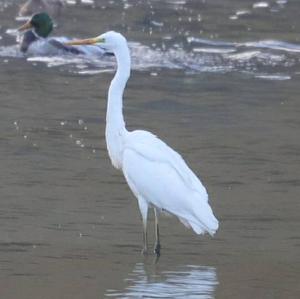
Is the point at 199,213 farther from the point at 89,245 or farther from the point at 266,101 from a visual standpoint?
the point at 266,101

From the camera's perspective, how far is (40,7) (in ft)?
85.5

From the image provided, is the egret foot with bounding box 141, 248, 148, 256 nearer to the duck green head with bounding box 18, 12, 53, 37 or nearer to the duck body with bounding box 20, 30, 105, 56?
the duck body with bounding box 20, 30, 105, 56

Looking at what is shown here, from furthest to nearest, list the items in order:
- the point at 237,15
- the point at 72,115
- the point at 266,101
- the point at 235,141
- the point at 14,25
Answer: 1. the point at 237,15
2. the point at 14,25
3. the point at 266,101
4. the point at 72,115
5. the point at 235,141

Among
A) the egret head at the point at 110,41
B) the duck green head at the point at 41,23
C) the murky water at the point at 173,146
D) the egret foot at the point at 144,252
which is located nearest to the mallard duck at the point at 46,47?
the murky water at the point at 173,146

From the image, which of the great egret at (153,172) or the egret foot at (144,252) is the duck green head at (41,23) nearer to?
the great egret at (153,172)

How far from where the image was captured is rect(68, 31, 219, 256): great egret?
9461 millimetres

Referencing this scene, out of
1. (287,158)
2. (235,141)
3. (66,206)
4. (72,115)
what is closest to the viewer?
(66,206)

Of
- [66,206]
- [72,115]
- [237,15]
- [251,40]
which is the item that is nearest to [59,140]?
[72,115]

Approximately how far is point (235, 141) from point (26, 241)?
4.93m

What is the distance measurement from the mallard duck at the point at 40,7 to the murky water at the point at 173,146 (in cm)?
142

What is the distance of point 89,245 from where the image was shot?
952 centimetres

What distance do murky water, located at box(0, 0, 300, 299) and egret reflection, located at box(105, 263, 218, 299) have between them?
12 mm

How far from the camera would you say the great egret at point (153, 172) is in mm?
9461

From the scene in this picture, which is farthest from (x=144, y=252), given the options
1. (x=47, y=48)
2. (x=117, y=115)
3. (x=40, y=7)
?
(x=40, y=7)
